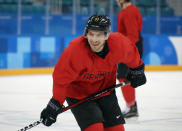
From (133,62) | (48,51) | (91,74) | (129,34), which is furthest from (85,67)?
(48,51)

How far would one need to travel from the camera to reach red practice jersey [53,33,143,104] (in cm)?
235

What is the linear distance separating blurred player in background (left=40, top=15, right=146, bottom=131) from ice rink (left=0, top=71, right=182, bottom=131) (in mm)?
1148

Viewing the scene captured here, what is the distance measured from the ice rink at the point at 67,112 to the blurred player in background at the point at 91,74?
1.15 metres

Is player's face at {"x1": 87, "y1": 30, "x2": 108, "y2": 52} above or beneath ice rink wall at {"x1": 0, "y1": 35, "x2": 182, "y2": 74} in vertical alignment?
above

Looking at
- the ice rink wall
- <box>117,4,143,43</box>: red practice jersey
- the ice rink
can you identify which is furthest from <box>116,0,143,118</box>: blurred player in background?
the ice rink wall

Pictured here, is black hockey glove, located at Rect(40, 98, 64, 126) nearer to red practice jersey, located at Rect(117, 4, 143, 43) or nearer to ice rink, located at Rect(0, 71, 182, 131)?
ice rink, located at Rect(0, 71, 182, 131)

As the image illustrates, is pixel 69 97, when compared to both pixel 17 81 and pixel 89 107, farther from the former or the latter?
pixel 17 81

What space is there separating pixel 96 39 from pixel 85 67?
6.7 inches

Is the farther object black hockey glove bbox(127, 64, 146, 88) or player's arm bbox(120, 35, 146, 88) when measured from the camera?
black hockey glove bbox(127, 64, 146, 88)

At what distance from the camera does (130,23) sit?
14.0 ft

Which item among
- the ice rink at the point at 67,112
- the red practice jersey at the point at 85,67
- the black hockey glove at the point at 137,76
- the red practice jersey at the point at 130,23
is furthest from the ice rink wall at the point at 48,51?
the red practice jersey at the point at 85,67

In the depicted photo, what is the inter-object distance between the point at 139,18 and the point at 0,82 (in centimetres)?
362

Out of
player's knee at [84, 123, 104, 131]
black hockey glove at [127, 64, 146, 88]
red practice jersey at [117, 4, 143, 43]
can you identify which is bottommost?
player's knee at [84, 123, 104, 131]

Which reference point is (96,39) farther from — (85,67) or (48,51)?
(48,51)
